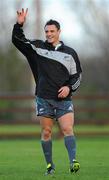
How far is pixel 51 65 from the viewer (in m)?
10.1

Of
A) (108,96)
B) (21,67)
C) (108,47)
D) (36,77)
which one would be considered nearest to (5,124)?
(108,96)

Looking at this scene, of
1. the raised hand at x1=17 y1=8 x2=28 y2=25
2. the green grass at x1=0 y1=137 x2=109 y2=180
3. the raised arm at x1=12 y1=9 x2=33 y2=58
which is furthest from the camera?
the raised arm at x1=12 y1=9 x2=33 y2=58

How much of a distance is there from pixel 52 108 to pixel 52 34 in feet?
3.13

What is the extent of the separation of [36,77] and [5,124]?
14941mm

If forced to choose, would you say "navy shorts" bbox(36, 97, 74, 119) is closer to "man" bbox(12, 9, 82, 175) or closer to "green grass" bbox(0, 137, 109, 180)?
"man" bbox(12, 9, 82, 175)

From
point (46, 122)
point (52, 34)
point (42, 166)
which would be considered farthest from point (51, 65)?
point (42, 166)

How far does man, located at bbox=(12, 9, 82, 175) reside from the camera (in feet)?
33.2

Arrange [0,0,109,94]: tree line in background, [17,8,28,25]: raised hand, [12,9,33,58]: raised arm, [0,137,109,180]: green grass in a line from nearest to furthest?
[0,137,109,180]: green grass → [17,8,28,25]: raised hand → [12,9,33,58]: raised arm → [0,0,109,94]: tree line in background

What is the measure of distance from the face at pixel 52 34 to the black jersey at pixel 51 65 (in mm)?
78

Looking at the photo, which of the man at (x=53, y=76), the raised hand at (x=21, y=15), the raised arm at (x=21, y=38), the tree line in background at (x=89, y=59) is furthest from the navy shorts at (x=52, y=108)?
the tree line in background at (x=89, y=59)

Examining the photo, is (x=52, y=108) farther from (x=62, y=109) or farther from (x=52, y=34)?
(x=52, y=34)

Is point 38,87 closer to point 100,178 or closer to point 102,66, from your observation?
point 100,178

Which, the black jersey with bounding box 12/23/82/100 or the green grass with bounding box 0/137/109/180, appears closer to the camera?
the green grass with bounding box 0/137/109/180

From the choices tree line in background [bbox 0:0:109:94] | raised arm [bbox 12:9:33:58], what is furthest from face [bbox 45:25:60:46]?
tree line in background [bbox 0:0:109:94]
